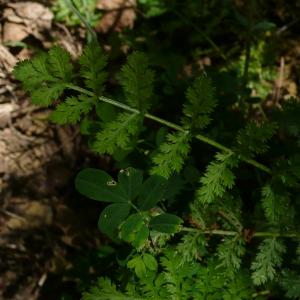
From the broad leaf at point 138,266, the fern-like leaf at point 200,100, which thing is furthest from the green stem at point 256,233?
the fern-like leaf at point 200,100

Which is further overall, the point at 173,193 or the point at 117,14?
the point at 117,14

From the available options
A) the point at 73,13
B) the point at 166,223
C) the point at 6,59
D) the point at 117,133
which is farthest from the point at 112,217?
the point at 73,13

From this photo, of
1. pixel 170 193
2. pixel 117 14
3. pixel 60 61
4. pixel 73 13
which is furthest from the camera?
pixel 117 14

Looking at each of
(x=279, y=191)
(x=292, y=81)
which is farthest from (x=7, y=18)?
(x=279, y=191)

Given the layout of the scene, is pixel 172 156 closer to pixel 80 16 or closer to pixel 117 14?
pixel 80 16

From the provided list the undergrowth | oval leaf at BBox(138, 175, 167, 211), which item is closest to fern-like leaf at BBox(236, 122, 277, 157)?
the undergrowth

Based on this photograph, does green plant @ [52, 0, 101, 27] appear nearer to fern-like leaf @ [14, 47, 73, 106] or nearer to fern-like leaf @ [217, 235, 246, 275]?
fern-like leaf @ [14, 47, 73, 106]
